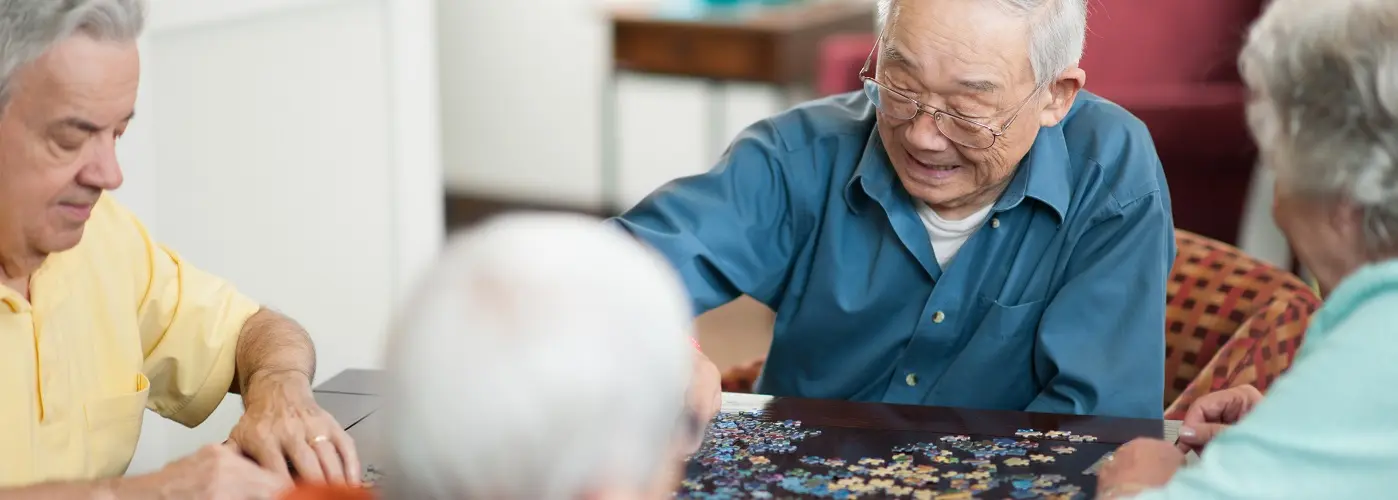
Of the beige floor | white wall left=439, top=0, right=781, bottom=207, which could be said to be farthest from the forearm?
white wall left=439, top=0, right=781, bottom=207

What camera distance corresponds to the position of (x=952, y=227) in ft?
8.01

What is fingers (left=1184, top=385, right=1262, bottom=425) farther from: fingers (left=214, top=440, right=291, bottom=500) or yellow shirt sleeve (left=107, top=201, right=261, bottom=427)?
yellow shirt sleeve (left=107, top=201, right=261, bottom=427)

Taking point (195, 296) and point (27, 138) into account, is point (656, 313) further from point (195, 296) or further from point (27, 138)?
point (195, 296)

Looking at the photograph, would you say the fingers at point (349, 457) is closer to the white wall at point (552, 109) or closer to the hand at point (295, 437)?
the hand at point (295, 437)

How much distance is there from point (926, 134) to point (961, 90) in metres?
0.08

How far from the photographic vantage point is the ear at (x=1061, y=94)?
A: 7.68 ft

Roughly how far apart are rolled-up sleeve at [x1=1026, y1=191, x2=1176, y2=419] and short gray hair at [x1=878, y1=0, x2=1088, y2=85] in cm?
24

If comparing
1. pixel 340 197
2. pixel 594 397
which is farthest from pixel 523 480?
pixel 340 197

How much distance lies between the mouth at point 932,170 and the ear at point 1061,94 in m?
0.16

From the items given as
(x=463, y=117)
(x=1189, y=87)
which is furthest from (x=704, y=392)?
(x=463, y=117)

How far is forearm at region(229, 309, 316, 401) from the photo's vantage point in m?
2.05

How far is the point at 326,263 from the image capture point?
4.11 meters

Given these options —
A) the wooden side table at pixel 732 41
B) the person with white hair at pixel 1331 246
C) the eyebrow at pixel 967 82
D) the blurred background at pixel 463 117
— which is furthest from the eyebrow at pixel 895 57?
the wooden side table at pixel 732 41

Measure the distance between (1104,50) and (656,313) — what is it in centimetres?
422
